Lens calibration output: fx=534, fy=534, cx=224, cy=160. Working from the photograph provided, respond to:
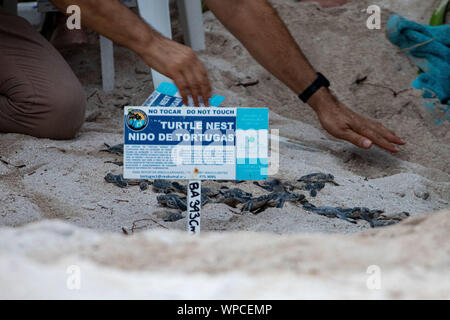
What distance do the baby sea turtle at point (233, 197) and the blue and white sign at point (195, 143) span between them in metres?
0.32

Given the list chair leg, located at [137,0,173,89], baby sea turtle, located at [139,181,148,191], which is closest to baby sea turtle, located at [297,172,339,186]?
baby sea turtle, located at [139,181,148,191]

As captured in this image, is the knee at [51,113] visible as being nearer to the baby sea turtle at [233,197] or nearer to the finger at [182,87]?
the baby sea turtle at [233,197]

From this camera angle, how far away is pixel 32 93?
2.17 m

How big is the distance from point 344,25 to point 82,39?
1.53 metres

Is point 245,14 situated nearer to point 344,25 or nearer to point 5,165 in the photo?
point 5,165

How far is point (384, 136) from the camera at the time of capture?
2.20 metres

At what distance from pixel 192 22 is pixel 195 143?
185 cm

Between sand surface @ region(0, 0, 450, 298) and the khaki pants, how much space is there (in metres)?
0.07

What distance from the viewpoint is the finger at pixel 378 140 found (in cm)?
214

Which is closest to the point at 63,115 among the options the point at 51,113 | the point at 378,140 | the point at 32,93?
the point at 51,113

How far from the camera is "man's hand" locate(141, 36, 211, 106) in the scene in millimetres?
1399

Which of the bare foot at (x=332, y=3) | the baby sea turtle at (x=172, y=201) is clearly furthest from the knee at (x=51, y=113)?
the bare foot at (x=332, y=3)

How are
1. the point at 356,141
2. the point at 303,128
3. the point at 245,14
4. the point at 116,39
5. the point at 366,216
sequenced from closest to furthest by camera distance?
the point at 116,39 → the point at 366,216 → the point at 245,14 → the point at 356,141 → the point at 303,128
